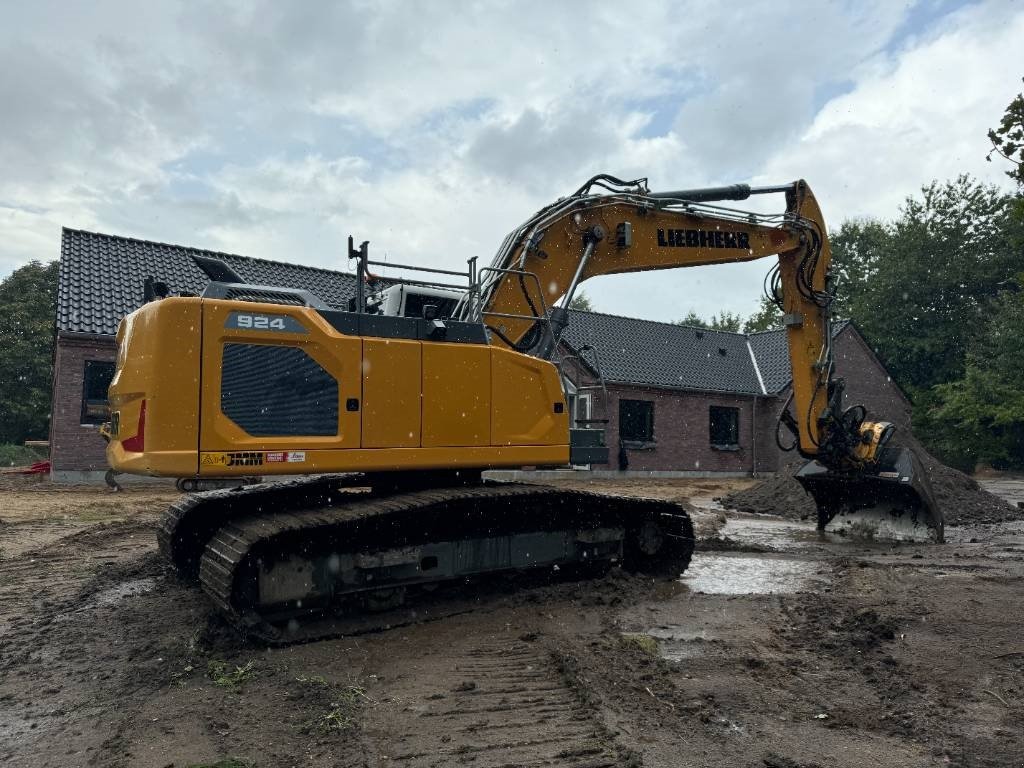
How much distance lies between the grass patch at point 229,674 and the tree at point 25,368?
32.4 m

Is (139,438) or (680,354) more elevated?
(680,354)

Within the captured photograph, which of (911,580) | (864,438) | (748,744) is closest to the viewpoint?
(748,744)

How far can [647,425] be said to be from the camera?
76.8ft

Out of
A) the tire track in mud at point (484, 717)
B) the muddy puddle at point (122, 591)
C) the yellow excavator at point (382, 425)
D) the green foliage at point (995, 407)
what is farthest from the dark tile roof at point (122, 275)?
A: the green foliage at point (995, 407)

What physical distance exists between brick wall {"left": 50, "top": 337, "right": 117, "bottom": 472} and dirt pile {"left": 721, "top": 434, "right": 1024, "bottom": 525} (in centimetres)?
1273

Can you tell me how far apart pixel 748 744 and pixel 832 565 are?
17.0ft

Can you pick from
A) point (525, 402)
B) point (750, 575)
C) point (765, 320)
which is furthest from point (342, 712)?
point (765, 320)

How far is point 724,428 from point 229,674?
2274 centimetres

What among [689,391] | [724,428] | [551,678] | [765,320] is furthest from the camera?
[765,320]

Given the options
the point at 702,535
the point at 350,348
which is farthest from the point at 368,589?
the point at 702,535

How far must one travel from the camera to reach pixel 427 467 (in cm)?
548

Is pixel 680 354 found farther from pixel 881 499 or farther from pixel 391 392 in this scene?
pixel 391 392

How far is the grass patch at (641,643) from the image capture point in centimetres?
474

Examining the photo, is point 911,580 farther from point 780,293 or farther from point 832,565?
point 780,293
